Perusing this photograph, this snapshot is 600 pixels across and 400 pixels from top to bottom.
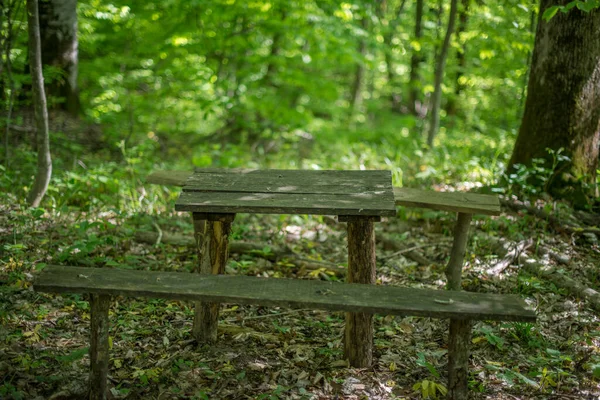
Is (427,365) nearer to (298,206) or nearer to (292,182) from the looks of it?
(298,206)

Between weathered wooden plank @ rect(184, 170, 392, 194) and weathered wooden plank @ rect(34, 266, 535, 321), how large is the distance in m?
0.63

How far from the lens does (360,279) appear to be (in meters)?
3.16

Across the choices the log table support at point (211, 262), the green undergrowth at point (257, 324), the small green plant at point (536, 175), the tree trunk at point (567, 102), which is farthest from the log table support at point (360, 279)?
the tree trunk at point (567, 102)

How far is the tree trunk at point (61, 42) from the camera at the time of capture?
275 inches

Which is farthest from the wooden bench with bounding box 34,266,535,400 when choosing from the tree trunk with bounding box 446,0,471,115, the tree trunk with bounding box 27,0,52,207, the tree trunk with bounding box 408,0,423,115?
the tree trunk with bounding box 446,0,471,115

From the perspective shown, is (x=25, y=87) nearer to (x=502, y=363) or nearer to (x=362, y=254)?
(x=362, y=254)

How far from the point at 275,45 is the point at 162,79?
7.28 feet

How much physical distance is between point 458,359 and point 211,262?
1614mm

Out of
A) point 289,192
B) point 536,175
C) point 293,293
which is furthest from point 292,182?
point 536,175

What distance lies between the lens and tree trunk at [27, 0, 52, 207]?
175 inches

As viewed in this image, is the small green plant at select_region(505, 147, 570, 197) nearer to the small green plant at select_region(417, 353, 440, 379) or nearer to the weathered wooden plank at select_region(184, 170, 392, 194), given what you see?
the weathered wooden plank at select_region(184, 170, 392, 194)

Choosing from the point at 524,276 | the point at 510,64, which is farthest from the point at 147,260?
the point at 510,64

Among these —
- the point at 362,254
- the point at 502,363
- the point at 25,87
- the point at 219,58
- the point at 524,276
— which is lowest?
the point at 502,363

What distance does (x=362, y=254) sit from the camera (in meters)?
3.13
